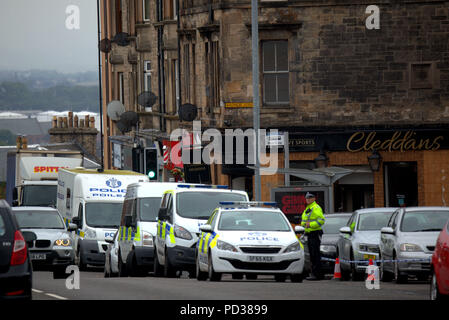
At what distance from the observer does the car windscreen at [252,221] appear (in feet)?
74.2

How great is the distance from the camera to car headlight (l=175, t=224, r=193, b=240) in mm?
24703

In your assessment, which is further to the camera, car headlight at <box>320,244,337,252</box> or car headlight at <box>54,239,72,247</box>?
car headlight at <box>320,244,337,252</box>

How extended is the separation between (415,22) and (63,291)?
21344 mm

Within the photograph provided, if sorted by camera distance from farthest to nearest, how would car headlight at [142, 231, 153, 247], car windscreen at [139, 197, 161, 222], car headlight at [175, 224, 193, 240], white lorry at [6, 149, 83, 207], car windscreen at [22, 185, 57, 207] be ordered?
white lorry at [6, 149, 83, 207] < car windscreen at [22, 185, 57, 207] < car windscreen at [139, 197, 161, 222] < car headlight at [142, 231, 153, 247] < car headlight at [175, 224, 193, 240]

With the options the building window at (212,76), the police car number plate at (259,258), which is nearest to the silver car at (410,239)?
the police car number plate at (259,258)

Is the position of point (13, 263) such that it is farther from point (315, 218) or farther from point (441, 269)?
point (315, 218)

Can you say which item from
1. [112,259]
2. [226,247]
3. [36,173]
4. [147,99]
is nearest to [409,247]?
[226,247]

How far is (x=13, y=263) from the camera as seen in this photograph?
14.3 meters

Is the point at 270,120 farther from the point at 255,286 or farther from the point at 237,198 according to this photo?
the point at 255,286

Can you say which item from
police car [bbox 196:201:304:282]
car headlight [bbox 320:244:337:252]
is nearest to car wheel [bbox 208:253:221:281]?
police car [bbox 196:201:304:282]

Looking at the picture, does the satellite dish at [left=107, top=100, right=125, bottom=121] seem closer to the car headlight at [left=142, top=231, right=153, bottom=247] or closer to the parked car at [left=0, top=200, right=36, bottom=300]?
the car headlight at [left=142, top=231, right=153, bottom=247]

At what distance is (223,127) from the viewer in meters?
38.4

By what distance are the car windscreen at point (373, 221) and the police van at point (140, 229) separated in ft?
14.3
